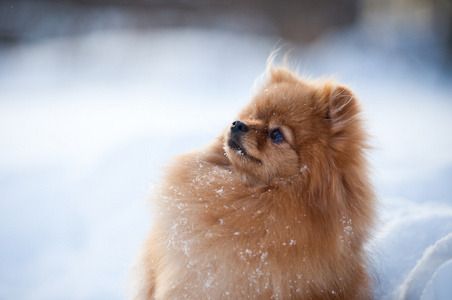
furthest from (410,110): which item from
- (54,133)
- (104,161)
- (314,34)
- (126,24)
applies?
(126,24)

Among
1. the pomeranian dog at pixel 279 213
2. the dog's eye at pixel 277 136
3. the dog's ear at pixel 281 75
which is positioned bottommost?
the pomeranian dog at pixel 279 213

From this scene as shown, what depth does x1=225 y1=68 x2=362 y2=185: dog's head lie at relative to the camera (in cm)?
129

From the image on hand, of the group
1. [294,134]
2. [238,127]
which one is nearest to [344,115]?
[294,134]

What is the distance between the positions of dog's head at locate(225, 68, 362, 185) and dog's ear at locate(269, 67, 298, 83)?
0.20 meters

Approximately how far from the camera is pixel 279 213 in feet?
4.07

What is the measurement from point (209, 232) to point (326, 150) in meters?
0.56

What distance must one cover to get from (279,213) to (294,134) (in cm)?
33

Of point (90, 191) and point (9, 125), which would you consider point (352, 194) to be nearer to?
point (90, 191)

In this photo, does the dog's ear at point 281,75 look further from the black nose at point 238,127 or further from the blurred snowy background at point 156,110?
the black nose at point 238,127

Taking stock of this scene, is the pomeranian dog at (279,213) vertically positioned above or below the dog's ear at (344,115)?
below

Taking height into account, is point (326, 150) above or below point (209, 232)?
above

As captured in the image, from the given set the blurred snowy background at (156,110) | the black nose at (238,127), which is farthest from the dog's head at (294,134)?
the blurred snowy background at (156,110)

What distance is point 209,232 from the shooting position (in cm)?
127

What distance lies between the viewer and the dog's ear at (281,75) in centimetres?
166
